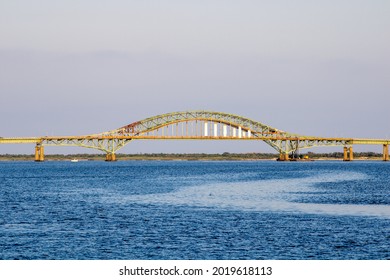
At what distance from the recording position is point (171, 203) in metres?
51.5

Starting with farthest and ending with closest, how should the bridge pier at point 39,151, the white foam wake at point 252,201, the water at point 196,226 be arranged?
the bridge pier at point 39,151
the white foam wake at point 252,201
the water at point 196,226

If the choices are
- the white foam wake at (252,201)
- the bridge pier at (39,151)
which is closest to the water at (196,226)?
the white foam wake at (252,201)

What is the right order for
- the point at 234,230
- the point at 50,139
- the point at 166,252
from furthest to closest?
the point at 50,139 → the point at 234,230 → the point at 166,252

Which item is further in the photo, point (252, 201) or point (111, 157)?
point (111, 157)

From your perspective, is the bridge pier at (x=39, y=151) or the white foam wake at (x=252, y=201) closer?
the white foam wake at (x=252, y=201)

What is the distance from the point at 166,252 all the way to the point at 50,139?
153 metres

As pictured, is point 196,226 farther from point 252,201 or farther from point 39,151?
point 39,151

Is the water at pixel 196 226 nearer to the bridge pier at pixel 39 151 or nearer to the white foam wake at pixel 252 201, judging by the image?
the white foam wake at pixel 252 201

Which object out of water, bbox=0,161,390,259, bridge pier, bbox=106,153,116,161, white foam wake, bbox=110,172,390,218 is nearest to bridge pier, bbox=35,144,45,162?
bridge pier, bbox=106,153,116,161

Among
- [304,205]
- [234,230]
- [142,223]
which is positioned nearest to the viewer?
[234,230]

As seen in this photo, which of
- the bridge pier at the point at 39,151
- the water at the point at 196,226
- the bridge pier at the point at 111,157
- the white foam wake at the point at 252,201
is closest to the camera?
the water at the point at 196,226

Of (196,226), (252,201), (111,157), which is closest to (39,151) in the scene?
(111,157)
